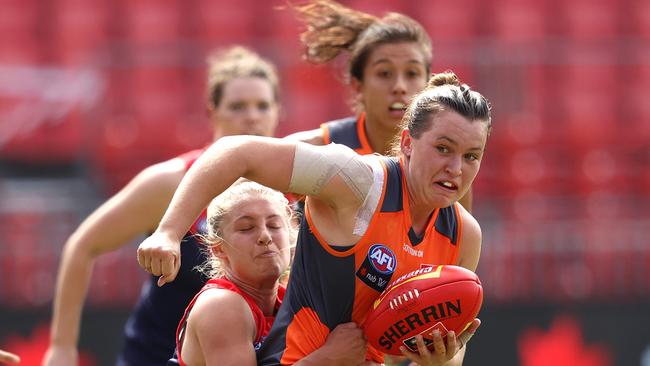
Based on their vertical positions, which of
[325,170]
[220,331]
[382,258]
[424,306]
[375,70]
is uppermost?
[375,70]

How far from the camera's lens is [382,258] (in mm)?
3398

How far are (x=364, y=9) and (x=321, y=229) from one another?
8238mm

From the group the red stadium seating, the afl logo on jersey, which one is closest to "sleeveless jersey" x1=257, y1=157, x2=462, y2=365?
the afl logo on jersey

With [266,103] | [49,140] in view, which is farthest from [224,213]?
[49,140]

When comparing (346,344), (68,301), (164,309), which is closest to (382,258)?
(346,344)

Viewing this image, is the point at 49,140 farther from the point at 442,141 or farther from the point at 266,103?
the point at 442,141

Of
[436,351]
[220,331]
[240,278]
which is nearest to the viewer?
[436,351]

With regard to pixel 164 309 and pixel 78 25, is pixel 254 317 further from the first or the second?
pixel 78 25

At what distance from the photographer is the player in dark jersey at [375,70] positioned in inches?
186

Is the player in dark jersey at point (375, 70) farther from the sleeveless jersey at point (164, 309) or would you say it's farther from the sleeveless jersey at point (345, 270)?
the sleeveless jersey at point (345, 270)

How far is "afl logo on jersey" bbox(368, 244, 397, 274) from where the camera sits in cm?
338

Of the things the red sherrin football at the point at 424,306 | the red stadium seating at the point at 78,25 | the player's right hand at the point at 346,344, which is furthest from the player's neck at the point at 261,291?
the red stadium seating at the point at 78,25

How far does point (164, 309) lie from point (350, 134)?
1.02 meters

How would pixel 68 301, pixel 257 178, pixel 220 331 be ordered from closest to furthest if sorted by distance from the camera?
pixel 257 178 < pixel 220 331 < pixel 68 301
